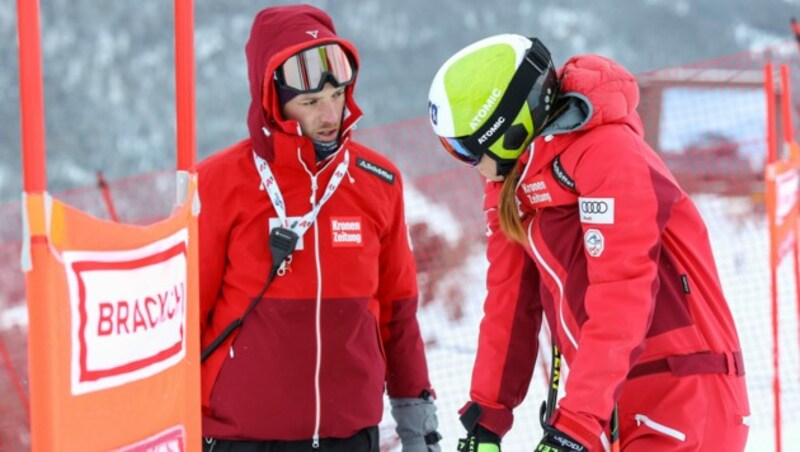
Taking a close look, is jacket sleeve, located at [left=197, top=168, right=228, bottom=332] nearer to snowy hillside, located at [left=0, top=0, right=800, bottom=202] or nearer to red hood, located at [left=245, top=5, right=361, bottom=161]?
red hood, located at [left=245, top=5, right=361, bottom=161]

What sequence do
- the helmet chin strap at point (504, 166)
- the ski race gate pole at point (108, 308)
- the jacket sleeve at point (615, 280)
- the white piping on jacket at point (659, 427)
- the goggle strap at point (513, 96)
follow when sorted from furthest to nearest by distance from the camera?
the helmet chin strap at point (504, 166) → the goggle strap at point (513, 96) → the white piping on jacket at point (659, 427) → the jacket sleeve at point (615, 280) → the ski race gate pole at point (108, 308)

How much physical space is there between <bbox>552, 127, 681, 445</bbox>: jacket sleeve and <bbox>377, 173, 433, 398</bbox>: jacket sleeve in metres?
0.92

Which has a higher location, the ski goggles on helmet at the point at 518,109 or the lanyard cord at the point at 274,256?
the ski goggles on helmet at the point at 518,109

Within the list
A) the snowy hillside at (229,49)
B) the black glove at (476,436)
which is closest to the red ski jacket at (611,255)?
the black glove at (476,436)

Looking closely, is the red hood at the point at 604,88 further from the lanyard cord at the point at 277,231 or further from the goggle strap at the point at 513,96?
the lanyard cord at the point at 277,231

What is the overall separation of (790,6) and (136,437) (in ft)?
68.8

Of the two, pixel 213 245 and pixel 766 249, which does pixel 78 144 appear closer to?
pixel 766 249

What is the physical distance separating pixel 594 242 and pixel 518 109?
384 mm

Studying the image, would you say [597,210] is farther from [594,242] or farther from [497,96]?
[497,96]

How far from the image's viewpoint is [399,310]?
3.42 m

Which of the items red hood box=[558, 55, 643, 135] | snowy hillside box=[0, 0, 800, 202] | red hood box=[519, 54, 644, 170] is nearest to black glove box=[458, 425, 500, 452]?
red hood box=[519, 54, 644, 170]

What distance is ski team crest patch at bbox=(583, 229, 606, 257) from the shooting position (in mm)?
2529

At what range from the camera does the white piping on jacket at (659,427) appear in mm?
2600

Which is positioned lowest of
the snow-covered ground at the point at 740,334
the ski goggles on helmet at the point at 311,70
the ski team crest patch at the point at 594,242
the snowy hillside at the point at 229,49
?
the snow-covered ground at the point at 740,334
